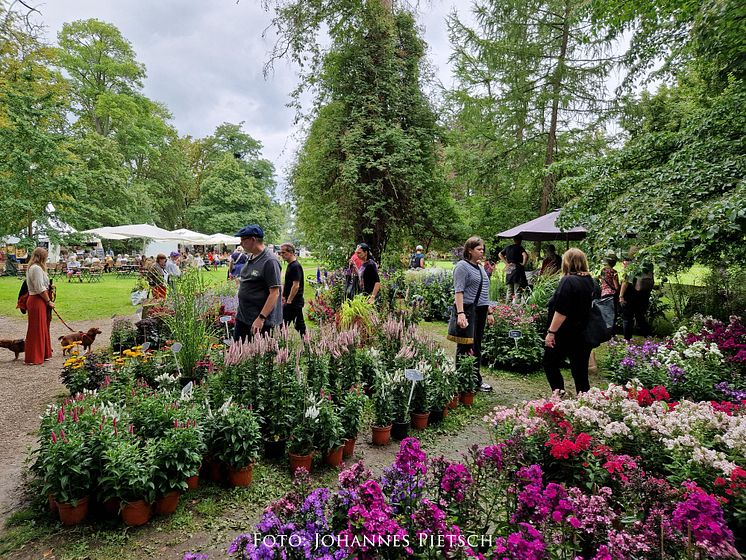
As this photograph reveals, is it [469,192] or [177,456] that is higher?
[469,192]

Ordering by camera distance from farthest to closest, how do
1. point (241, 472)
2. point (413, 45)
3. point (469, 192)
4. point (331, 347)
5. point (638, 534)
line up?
point (469, 192), point (413, 45), point (331, 347), point (241, 472), point (638, 534)

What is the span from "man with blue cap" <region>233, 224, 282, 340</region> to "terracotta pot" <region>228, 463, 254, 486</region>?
4.72 ft

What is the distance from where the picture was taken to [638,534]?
1.66 meters

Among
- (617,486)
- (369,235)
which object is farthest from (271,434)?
(369,235)

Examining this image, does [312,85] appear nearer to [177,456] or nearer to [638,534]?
[177,456]

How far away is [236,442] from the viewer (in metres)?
2.79

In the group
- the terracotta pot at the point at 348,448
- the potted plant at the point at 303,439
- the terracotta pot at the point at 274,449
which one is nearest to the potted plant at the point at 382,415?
the terracotta pot at the point at 348,448

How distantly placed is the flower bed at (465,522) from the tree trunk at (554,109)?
9739 mm

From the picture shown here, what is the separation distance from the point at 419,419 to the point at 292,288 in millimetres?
2725

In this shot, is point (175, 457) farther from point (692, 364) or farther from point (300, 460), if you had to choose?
point (692, 364)

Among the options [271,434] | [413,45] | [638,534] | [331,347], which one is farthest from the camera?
[413,45]

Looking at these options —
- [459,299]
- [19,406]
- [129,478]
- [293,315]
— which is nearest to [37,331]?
[19,406]

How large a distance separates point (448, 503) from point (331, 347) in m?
2.09

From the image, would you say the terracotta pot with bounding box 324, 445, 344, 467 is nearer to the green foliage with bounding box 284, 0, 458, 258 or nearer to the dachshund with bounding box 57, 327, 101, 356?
the dachshund with bounding box 57, 327, 101, 356
